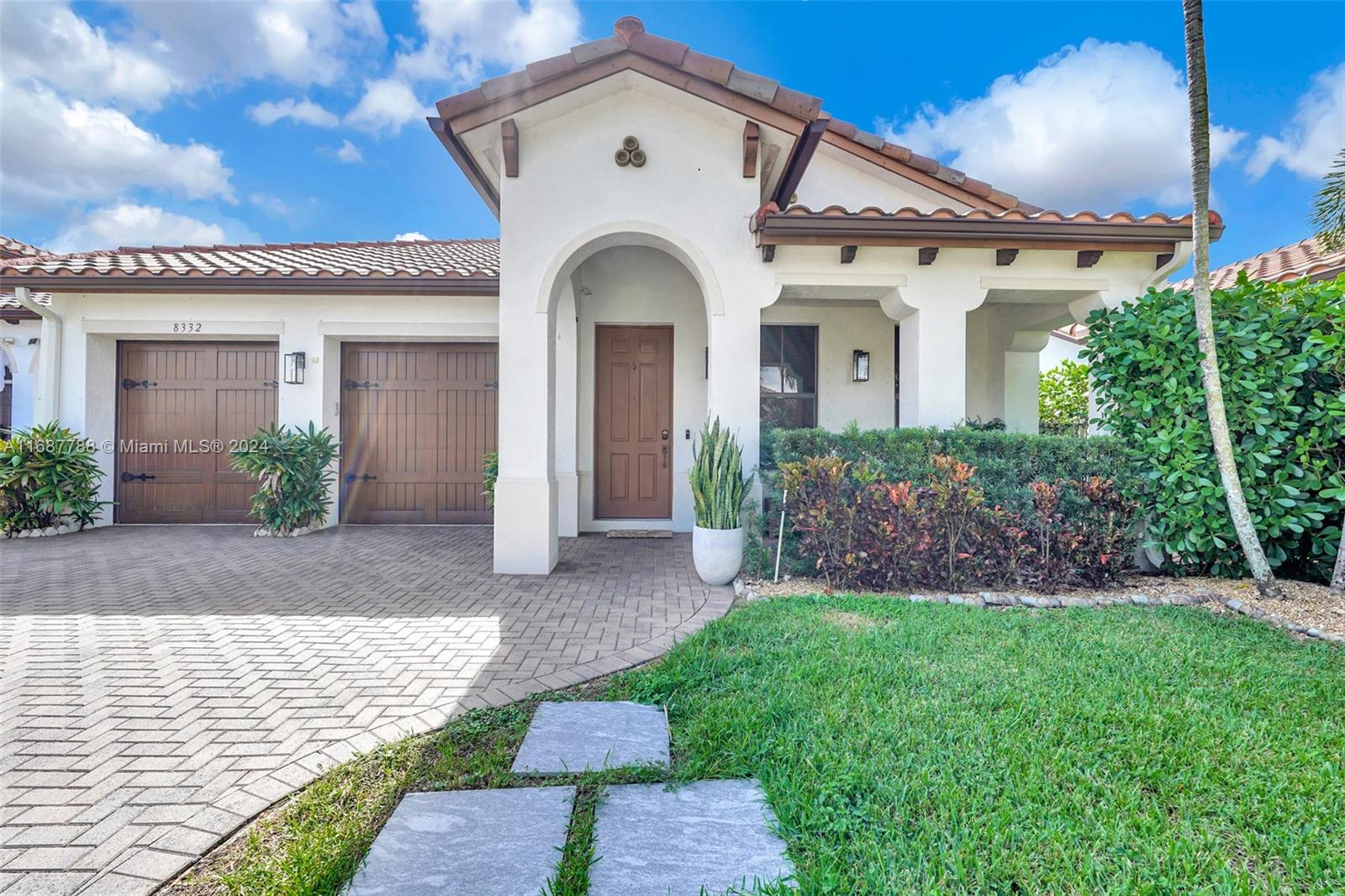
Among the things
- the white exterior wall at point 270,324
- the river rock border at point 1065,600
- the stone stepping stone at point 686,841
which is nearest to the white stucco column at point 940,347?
the river rock border at point 1065,600

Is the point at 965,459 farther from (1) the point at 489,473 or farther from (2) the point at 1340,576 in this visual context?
(1) the point at 489,473

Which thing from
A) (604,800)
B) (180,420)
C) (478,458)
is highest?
(180,420)

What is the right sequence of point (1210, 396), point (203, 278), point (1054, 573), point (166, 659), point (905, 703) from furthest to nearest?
point (203, 278) → point (1054, 573) → point (1210, 396) → point (166, 659) → point (905, 703)

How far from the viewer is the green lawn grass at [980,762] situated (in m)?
1.72

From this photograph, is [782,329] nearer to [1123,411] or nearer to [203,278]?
[1123,411]

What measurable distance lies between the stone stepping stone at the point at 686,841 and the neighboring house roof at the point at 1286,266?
677cm

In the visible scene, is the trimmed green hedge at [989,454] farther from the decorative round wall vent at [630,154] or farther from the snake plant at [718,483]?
the decorative round wall vent at [630,154]

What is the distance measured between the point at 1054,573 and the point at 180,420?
10770 millimetres

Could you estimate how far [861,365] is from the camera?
796 centimetres

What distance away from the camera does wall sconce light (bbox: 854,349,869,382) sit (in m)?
7.96

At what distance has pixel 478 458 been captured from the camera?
8383 mm

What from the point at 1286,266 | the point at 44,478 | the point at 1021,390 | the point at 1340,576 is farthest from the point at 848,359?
the point at 44,478

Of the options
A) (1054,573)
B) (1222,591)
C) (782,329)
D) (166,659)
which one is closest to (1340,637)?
(1222,591)

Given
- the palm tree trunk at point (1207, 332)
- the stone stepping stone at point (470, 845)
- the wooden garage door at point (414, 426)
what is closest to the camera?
the stone stepping stone at point (470, 845)
